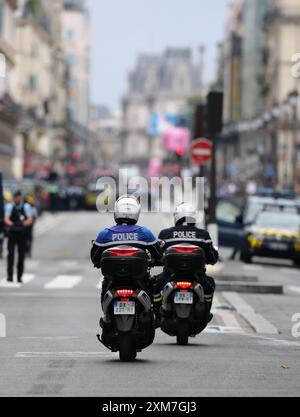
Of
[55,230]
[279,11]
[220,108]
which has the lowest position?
[55,230]

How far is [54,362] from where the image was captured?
46.7 ft

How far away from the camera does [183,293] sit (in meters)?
16.5

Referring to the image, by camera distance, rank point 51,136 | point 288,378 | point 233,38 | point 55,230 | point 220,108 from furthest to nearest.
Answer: point 233,38 → point 51,136 → point 55,230 → point 220,108 → point 288,378

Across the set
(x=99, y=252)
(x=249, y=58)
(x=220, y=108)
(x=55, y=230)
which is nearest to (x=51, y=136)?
(x=249, y=58)

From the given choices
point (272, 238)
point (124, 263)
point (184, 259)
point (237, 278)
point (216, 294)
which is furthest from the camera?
point (272, 238)

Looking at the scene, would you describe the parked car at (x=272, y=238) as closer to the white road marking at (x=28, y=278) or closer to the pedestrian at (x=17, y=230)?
the white road marking at (x=28, y=278)

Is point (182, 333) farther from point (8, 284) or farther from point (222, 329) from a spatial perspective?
point (8, 284)

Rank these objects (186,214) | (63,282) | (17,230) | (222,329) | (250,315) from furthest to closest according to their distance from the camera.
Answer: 1. (63,282)
2. (17,230)
3. (250,315)
4. (222,329)
5. (186,214)

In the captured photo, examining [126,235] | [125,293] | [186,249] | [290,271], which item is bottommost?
[290,271]

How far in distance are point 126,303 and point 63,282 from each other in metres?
15.9

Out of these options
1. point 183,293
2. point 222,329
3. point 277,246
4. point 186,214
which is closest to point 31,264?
point 277,246

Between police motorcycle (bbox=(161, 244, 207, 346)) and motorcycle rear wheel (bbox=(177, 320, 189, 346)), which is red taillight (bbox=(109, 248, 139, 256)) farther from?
motorcycle rear wheel (bbox=(177, 320, 189, 346))

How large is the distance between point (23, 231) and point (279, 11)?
84296 mm
